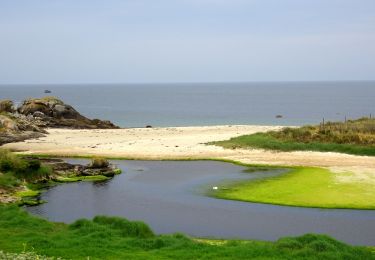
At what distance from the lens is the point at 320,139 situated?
205ft

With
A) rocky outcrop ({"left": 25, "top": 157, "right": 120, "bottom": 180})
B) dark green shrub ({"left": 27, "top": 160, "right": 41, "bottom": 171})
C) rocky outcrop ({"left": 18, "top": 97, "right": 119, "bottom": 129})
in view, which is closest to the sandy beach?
rocky outcrop ({"left": 18, "top": 97, "right": 119, "bottom": 129})

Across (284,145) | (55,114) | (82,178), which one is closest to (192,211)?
(82,178)

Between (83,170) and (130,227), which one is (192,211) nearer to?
(130,227)

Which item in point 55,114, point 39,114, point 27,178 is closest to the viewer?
point 27,178

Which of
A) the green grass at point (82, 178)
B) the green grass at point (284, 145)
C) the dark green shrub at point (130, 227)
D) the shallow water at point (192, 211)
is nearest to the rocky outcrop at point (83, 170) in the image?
the green grass at point (82, 178)

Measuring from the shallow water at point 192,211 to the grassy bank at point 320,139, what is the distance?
1365cm

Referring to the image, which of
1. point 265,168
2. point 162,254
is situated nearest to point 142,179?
point 265,168

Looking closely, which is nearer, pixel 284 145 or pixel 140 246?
pixel 140 246

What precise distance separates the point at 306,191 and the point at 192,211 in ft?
34.5

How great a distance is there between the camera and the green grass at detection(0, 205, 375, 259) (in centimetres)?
2117

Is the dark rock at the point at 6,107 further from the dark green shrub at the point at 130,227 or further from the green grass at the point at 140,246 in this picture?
the dark green shrub at the point at 130,227

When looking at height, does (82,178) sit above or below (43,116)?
below

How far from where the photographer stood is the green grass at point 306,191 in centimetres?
3625

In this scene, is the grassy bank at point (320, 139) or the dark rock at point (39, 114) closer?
the grassy bank at point (320, 139)
